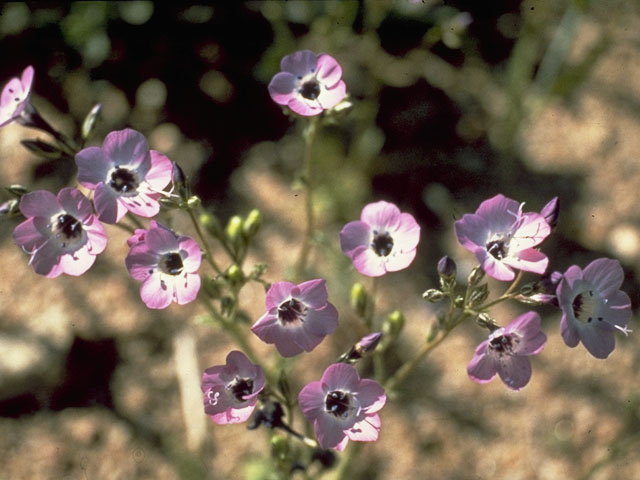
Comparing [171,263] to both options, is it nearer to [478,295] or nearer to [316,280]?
[316,280]

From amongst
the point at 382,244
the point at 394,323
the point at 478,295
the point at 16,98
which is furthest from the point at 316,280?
the point at 16,98

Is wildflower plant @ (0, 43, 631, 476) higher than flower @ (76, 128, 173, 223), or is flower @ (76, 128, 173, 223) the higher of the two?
flower @ (76, 128, 173, 223)

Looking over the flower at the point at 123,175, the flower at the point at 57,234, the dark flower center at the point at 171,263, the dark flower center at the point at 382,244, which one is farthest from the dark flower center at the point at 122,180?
the dark flower center at the point at 382,244

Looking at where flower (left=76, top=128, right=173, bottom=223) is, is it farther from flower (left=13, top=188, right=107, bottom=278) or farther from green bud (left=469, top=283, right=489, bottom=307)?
green bud (left=469, top=283, right=489, bottom=307)

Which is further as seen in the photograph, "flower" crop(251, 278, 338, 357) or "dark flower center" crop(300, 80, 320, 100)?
"dark flower center" crop(300, 80, 320, 100)

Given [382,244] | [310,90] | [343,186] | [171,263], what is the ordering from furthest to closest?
[343,186]
[310,90]
[382,244]
[171,263]

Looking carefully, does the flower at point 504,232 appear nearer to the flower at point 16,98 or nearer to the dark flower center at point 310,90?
the dark flower center at point 310,90

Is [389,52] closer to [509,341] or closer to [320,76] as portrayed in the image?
[320,76]

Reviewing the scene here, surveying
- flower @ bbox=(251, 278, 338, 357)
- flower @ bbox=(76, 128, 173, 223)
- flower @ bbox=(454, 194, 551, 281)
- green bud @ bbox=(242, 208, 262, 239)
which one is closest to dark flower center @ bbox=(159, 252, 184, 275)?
flower @ bbox=(76, 128, 173, 223)

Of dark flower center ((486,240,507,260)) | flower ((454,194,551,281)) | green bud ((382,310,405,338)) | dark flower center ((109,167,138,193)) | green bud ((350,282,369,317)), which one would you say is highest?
dark flower center ((109,167,138,193))
